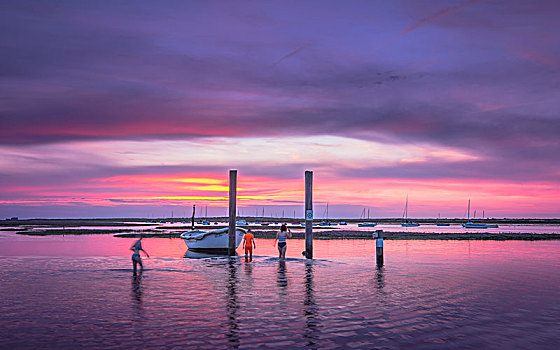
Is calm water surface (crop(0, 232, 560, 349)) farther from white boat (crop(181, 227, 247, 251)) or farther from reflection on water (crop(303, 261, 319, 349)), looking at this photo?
white boat (crop(181, 227, 247, 251))

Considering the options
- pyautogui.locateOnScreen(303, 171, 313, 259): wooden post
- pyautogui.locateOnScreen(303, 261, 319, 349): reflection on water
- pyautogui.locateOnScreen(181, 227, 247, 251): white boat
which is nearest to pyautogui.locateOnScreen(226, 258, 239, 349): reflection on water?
pyautogui.locateOnScreen(303, 261, 319, 349): reflection on water

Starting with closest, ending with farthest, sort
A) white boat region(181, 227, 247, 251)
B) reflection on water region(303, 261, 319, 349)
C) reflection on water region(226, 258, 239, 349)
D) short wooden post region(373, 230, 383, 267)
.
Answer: reflection on water region(303, 261, 319, 349), reflection on water region(226, 258, 239, 349), short wooden post region(373, 230, 383, 267), white boat region(181, 227, 247, 251)

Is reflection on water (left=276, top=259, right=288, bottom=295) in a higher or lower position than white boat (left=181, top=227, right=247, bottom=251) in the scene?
lower

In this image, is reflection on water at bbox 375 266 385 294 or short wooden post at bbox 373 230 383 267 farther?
short wooden post at bbox 373 230 383 267

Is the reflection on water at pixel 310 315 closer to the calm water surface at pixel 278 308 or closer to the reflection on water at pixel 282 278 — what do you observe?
the calm water surface at pixel 278 308

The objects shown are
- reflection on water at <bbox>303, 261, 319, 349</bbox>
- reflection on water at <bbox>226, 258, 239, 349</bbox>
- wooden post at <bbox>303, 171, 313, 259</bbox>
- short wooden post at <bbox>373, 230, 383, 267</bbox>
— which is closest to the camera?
reflection on water at <bbox>303, 261, 319, 349</bbox>

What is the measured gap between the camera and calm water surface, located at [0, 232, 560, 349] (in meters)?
11.1

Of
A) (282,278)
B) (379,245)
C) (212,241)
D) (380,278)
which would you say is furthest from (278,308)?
(212,241)

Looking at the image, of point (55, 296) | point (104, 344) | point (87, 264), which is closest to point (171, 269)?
point (87, 264)

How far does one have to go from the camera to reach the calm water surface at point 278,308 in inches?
436

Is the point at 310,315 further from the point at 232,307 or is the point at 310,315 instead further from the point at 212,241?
the point at 212,241

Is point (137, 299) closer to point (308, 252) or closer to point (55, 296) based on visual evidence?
point (55, 296)

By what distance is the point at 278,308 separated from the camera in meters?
14.6

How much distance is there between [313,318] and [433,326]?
3192mm
